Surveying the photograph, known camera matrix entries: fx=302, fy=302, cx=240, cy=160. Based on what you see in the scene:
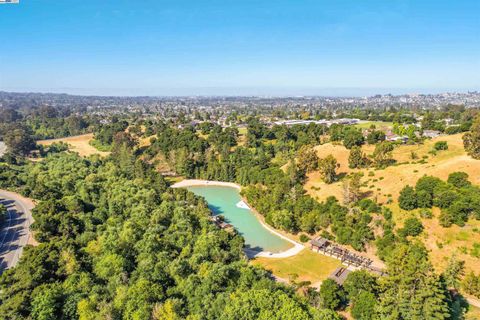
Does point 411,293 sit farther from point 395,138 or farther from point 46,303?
point 395,138

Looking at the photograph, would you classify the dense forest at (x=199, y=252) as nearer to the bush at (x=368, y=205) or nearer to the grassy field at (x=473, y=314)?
the bush at (x=368, y=205)

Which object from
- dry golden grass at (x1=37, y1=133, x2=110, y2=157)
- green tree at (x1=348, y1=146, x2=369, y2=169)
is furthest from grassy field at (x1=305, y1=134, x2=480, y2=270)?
dry golden grass at (x1=37, y1=133, x2=110, y2=157)

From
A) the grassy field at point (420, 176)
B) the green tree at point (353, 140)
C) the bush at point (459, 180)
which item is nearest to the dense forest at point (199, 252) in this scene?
the bush at point (459, 180)

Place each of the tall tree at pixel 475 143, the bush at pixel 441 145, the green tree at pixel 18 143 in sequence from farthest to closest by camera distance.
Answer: the green tree at pixel 18 143 < the bush at pixel 441 145 < the tall tree at pixel 475 143

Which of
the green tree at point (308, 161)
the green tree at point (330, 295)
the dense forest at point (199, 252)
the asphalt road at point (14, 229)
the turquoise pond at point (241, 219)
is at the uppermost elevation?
the green tree at point (308, 161)

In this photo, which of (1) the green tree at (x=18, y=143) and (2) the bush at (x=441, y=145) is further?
(1) the green tree at (x=18, y=143)

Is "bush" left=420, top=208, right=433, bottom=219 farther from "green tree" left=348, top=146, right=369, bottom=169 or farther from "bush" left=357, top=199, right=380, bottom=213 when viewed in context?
"green tree" left=348, top=146, right=369, bottom=169

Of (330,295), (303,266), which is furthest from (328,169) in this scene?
(330,295)
